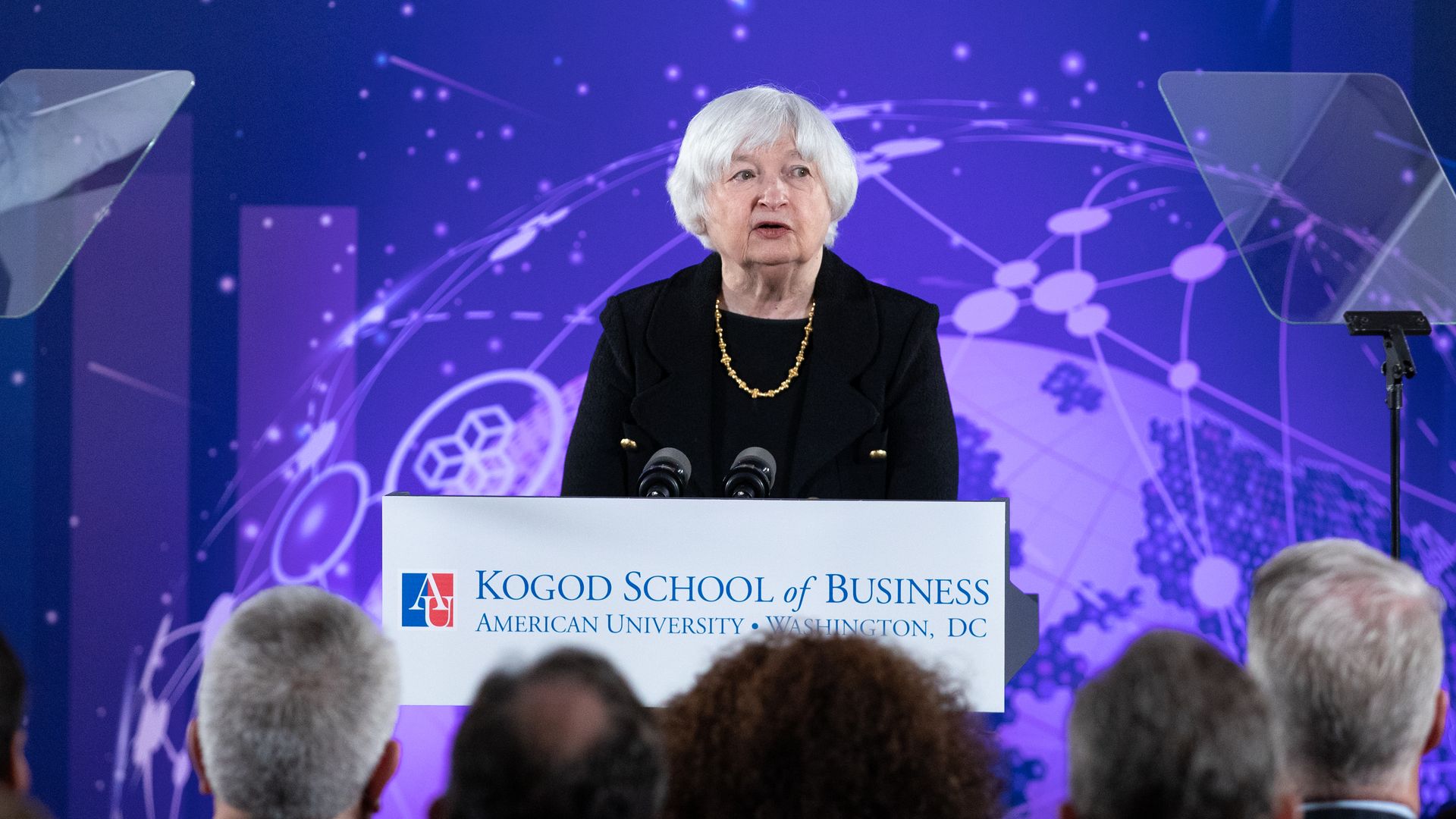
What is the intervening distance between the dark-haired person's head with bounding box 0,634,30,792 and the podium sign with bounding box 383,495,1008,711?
2.18 feet

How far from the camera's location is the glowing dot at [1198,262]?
4.33m

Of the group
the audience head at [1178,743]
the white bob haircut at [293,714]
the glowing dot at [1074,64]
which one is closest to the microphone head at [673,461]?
the white bob haircut at [293,714]

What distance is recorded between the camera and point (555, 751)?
100 cm

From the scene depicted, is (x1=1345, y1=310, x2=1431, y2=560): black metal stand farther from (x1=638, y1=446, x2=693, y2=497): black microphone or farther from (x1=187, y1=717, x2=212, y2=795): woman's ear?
(x1=187, y1=717, x2=212, y2=795): woman's ear

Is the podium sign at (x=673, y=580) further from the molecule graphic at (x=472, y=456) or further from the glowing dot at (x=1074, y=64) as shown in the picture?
the glowing dot at (x=1074, y=64)

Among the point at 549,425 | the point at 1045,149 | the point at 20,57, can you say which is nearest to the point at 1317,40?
the point at 1045,149

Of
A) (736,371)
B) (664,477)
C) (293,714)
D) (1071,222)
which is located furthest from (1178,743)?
(1071,222)

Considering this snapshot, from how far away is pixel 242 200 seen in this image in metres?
4.38

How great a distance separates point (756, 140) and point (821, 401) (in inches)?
18.7

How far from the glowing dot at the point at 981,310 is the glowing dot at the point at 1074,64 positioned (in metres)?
0.69

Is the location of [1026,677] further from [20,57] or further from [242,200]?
[20,57]

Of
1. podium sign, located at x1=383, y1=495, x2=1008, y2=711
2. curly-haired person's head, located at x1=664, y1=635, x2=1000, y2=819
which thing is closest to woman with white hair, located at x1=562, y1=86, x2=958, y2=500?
podium sign, located at x1=383, y1=495, x2=1008, y2=711

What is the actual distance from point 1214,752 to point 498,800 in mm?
544

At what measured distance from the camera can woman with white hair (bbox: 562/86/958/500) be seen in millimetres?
2439
